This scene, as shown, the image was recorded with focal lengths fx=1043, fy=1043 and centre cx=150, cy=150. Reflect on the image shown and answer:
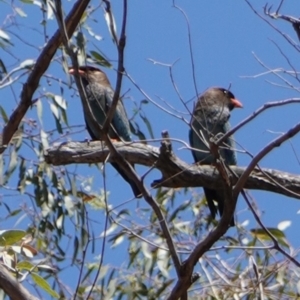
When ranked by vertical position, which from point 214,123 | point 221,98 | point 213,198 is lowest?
point 213,198

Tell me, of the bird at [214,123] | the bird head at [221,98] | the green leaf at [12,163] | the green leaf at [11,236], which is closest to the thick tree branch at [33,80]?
the green leaf at [11,236]

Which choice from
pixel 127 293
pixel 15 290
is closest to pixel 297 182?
pixel 127 293

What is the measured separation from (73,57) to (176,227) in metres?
3.14

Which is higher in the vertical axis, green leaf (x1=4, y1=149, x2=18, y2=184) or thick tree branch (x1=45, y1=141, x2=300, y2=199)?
thick tree branch (x1=45, y1=141, x2=300, y2=199)

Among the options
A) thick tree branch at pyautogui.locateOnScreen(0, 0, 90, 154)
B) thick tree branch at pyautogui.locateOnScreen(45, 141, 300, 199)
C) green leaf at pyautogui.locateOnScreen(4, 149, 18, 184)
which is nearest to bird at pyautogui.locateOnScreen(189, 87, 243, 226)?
thick tree branch at pyautogui.locateOnScreen(45, 141, 300, 199)

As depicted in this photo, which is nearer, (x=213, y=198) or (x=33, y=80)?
(x=33, y=80)

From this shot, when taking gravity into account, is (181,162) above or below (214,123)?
below

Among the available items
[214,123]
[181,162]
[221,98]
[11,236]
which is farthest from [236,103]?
[11,236]

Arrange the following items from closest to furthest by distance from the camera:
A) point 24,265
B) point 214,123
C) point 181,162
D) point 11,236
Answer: point 24,265 < point 11,236 < point 181,162 < point 214,123

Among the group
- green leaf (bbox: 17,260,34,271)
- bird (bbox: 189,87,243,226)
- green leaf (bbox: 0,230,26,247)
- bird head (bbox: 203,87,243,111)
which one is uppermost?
bird head (bbox: 203,87,243,111)

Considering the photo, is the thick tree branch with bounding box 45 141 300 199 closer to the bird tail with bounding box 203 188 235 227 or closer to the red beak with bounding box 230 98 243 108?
the bird tail with bounding box 203 188 235 227

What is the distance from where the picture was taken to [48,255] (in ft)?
16.6

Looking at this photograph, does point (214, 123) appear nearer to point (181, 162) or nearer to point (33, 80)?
point (181, 162)

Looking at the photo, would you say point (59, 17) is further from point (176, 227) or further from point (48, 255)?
point (176, 227)
